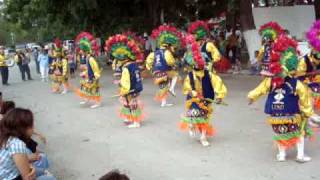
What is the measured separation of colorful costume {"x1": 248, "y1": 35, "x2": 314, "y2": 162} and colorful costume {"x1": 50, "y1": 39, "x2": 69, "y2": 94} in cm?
1126

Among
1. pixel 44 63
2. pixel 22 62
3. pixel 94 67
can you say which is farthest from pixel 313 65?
pixel 22 62

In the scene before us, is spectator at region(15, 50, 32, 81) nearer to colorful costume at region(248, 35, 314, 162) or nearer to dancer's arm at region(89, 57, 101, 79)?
dancer's arm at region(89, 57, 101, 79)

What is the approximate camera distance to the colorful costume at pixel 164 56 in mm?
12734

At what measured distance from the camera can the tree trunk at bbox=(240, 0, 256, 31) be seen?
65.6ft

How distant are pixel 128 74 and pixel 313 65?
362 centimetres

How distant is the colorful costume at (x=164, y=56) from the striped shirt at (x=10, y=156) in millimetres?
8468

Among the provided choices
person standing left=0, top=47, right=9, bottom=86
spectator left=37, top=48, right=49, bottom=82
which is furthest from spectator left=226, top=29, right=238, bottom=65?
person standing left=0, top=47, right=9, bottom=86

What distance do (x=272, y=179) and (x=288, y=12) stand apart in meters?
14.7

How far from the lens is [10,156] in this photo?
4.46 m

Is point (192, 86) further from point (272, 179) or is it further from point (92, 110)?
point (92, 110)

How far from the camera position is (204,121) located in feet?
28.8

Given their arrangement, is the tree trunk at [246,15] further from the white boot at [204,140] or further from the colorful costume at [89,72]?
the white boot at [204,140]

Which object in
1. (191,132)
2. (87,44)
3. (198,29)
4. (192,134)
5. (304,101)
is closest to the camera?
(304,101)

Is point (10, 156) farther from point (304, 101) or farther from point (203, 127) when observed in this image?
point (203, 127)
